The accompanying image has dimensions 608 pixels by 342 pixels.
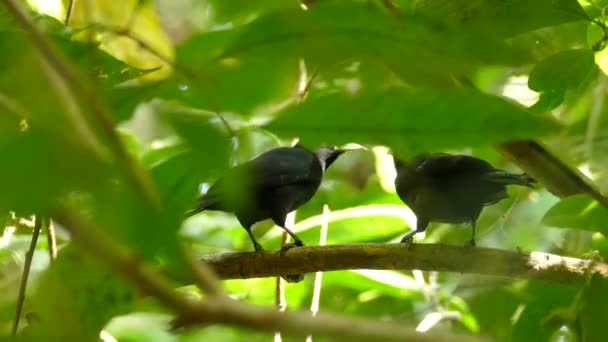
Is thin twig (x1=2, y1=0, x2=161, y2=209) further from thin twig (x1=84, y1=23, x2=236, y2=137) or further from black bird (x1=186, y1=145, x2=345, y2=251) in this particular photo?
black bird (x1=186, y1=145, x2=345, y2=251)

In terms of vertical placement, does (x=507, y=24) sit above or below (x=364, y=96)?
above

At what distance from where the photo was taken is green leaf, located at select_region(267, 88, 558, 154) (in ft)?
1.62

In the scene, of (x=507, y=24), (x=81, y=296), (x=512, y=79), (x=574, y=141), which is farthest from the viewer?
(x=574, y=141)

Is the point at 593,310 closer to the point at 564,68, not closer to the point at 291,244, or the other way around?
the point at 564,68

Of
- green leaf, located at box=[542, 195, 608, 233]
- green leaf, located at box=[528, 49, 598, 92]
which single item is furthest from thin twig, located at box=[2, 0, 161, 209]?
green leaf, located at box=[528, 49, 598, 92]

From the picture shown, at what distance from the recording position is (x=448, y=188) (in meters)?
1.90

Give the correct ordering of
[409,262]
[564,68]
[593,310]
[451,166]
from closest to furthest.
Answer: [593,310], [564,68], [409,262], [451,166]

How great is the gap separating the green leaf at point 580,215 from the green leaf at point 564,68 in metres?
0.19

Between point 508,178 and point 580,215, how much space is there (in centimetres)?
69

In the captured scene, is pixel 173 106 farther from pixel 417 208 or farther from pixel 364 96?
pixel 417 208

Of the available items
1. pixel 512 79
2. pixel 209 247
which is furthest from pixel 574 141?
pixel 209 247

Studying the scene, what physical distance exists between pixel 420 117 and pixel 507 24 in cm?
49

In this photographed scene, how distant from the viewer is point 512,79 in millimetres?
1797

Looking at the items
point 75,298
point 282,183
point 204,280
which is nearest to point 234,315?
point 204,280
